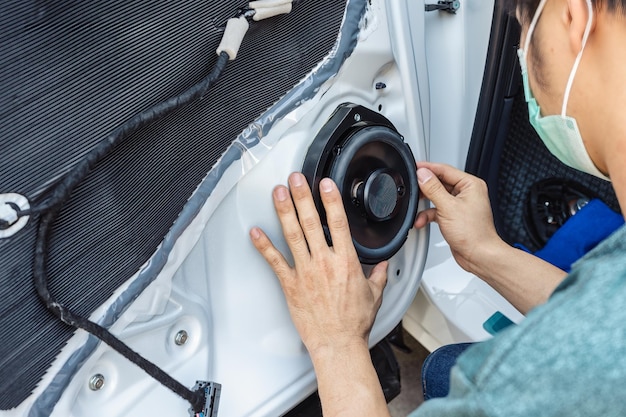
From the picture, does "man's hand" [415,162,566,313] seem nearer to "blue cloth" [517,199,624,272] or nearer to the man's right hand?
the man's right hand

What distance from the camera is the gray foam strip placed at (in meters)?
0.77

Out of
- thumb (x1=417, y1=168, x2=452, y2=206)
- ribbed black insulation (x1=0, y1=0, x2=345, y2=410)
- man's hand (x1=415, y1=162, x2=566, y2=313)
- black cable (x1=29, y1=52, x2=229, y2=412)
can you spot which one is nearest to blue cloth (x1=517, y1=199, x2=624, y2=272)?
man's hand (x1=415, y1=162, x2=566, y2=313)

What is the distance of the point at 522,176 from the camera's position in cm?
157

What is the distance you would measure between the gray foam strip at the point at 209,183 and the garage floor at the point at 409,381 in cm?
114

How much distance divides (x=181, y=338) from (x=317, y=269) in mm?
231

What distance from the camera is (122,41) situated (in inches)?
27.6

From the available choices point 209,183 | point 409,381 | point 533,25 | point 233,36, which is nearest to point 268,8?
point 233,36

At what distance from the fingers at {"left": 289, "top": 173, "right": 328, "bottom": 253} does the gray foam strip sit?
90mm

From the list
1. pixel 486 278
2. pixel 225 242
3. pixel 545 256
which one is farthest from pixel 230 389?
pixel 545 256

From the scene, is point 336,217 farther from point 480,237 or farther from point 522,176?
point 522,176

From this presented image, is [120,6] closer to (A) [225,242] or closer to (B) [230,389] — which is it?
(A) [225,242]

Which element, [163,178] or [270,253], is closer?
[163,178]

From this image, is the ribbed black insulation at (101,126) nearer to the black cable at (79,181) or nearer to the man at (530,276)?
the black cable at (79,181)

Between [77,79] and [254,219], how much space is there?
36 centimetres
